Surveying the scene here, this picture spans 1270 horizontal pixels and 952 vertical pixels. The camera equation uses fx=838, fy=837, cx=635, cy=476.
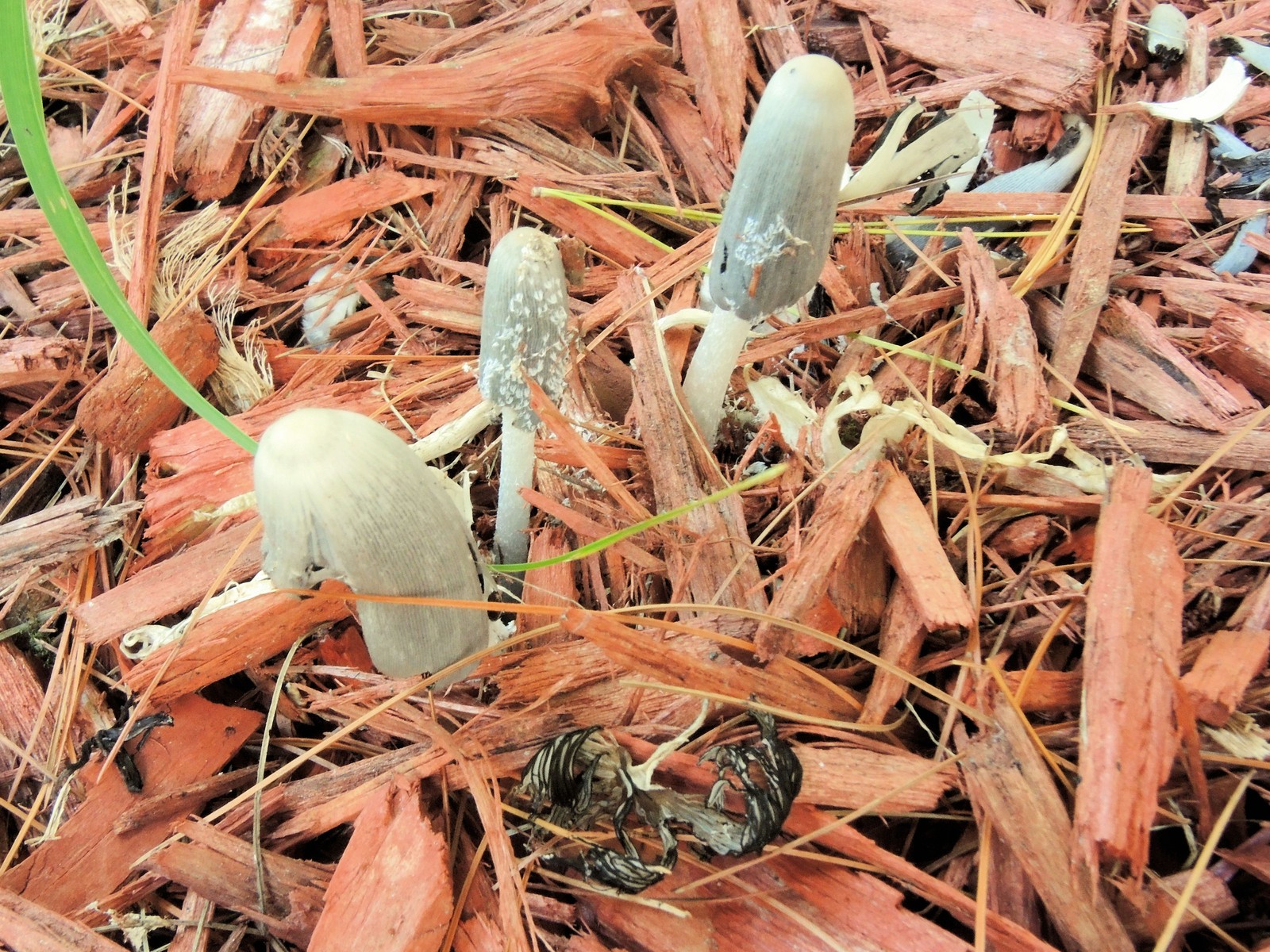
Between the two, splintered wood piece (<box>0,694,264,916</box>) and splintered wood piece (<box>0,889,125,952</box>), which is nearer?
splintered wood piece (<box>0,889,125,952</box>)

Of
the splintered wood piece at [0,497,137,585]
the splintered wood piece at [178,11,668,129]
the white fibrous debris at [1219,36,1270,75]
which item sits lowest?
the splintered wood piece at [0,497,137,585]

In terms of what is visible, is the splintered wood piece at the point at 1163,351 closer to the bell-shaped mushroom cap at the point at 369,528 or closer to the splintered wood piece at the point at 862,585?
the splintered wood piece at the point at 862,585

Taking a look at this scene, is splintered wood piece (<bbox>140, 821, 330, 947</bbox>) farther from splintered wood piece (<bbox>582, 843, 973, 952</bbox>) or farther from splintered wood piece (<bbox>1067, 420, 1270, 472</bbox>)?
splintered wood piece (<bbox>1067, 420, 1270, 472</bbox>)

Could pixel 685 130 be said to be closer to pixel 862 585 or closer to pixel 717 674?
pixel 862 585

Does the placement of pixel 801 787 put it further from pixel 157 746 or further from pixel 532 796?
pixel 157 746

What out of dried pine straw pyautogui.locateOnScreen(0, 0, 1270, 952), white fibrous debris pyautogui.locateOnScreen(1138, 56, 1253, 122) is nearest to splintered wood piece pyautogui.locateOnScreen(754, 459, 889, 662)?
dried pine straw pyautogui.locateOnScreen(0, 0, 1270, 952)

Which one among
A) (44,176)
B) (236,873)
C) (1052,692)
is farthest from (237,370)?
(1052,692)

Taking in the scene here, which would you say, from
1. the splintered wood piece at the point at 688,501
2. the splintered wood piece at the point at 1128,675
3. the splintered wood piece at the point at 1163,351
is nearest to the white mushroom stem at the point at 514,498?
the splintered wood piece at the point at 688,501
